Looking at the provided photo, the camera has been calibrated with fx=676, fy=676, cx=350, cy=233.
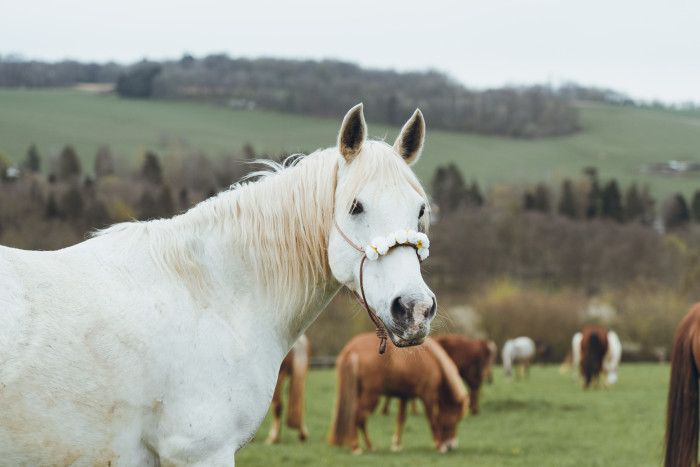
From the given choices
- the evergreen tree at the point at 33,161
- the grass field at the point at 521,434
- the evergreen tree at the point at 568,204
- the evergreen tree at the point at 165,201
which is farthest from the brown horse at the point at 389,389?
the evergreen tree at the point at 568,204

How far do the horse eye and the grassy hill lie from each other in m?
52.6

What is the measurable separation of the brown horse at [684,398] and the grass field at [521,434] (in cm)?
88

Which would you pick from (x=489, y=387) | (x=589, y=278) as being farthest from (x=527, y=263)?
(x=489, y=387)

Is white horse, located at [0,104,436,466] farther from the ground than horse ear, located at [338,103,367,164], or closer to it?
closer to it

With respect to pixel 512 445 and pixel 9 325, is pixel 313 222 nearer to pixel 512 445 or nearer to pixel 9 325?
pixel 9 325

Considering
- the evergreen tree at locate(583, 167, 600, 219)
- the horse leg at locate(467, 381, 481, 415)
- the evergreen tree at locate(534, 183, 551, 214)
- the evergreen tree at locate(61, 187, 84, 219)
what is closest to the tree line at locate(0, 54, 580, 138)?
the evergreen tree at locate(61, 187, 84, 219)

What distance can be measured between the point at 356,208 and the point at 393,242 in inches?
10.4

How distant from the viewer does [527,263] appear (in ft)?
181

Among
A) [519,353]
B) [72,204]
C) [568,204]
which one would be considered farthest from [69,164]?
[568,204]

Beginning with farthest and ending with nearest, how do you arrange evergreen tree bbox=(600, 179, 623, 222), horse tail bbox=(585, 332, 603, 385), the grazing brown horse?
evergreen tree bbox=(600, 179, 623, 222) < horse tail bbox=(585, 332, 603, 385) < the grazing brown horse

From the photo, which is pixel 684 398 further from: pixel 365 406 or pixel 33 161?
pixel 33 161

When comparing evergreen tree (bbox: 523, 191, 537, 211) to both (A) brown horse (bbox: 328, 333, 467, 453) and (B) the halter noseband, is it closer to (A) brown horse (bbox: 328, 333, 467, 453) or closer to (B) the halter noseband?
(A) brown horse (bbox: 328, 333, 467, 453)

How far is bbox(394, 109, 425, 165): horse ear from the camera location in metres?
3.16

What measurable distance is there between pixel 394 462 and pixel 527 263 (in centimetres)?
4732
